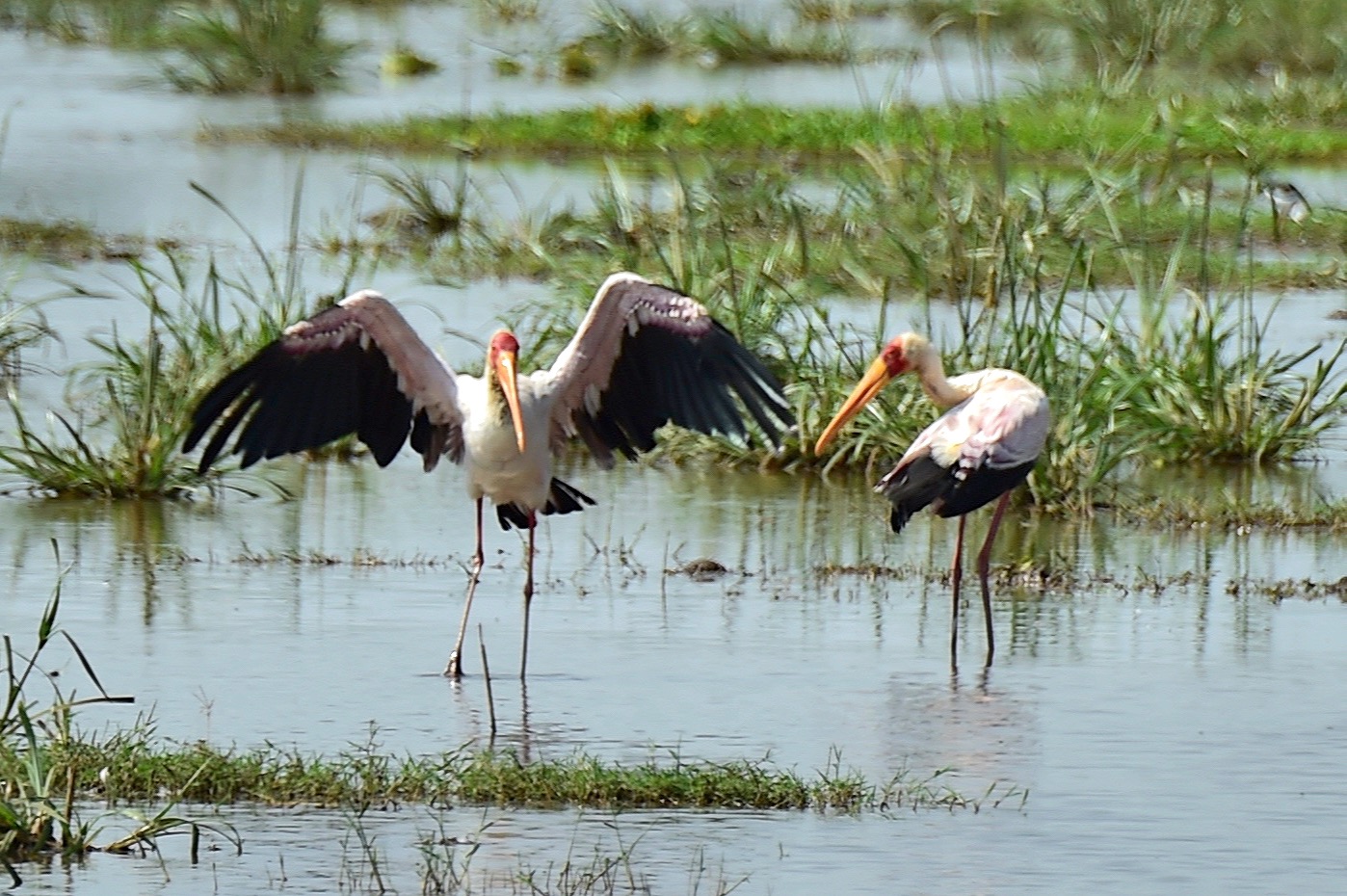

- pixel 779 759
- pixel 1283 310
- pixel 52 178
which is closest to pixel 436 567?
pixel 779 759

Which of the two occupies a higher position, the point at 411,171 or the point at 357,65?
the point at 357,65

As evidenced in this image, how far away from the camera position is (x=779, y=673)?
8531mm

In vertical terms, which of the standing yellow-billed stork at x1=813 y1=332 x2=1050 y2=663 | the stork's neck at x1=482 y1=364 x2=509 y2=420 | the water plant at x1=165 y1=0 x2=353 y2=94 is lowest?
the standing yellow-billed stork at x1=813 y1=332 x2=1050 y2=663

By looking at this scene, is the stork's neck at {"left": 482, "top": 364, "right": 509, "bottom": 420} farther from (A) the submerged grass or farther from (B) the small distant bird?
(B) the small distant bird

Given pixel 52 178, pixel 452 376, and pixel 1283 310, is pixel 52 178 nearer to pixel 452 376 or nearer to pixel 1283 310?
pixel 1283 310

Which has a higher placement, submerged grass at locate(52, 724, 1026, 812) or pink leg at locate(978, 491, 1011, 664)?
pink leg at locate(978, 491, 1011, 664)

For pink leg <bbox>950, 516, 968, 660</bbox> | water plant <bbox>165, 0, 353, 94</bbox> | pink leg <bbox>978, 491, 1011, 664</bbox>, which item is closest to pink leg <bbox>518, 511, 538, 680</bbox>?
pink leg <bbox>950, 516, 968, 660</bbox>

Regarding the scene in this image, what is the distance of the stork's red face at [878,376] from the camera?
9.81 meters

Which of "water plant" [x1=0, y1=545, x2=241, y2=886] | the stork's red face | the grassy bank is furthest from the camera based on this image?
the grassy bank

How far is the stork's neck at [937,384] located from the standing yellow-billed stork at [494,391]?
72 centimetres

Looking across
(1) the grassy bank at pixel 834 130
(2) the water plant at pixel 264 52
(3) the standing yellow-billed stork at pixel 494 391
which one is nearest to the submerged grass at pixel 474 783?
(3) the standing yellow-billed stork at pixel 494 391

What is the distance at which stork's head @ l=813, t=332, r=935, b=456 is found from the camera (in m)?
9.76

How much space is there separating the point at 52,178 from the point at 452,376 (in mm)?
12170

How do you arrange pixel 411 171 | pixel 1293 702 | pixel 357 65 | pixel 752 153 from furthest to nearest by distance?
pixel 357 65
pixel 752 153
pixel 411 171
pixel 1293 702
